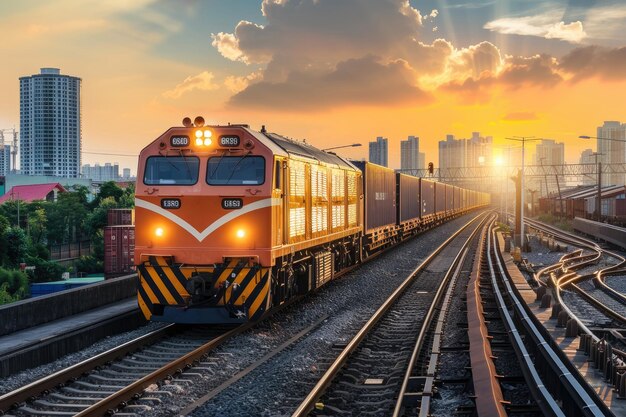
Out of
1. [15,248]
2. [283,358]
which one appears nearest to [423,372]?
[283,358]

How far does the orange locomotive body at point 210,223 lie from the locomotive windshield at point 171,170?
0.06 feet

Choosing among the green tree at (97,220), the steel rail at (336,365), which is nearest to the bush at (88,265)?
the green tree at (97,220)

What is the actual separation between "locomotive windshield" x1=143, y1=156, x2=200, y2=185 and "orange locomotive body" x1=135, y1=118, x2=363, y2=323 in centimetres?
2

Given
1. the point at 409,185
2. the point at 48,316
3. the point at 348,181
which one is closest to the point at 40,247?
the point at 409,185

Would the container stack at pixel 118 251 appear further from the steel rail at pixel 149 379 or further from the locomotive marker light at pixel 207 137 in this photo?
the steel rail at pixel 149 379

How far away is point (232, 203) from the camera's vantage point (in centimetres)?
1370

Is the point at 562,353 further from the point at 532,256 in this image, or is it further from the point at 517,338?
the point at 532,256

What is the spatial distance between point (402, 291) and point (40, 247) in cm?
5616

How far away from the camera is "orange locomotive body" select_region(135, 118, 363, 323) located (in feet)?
44.3

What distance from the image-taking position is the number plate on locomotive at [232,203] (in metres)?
13.7

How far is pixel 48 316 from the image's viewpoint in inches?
556

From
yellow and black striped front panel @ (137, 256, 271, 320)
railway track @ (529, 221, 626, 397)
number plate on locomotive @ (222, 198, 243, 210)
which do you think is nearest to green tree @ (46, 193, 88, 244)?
railway track @ (529, 221, 626, 397)

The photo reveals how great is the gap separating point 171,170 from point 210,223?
54.8 inches

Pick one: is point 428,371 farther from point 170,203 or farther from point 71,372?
point 170,203
